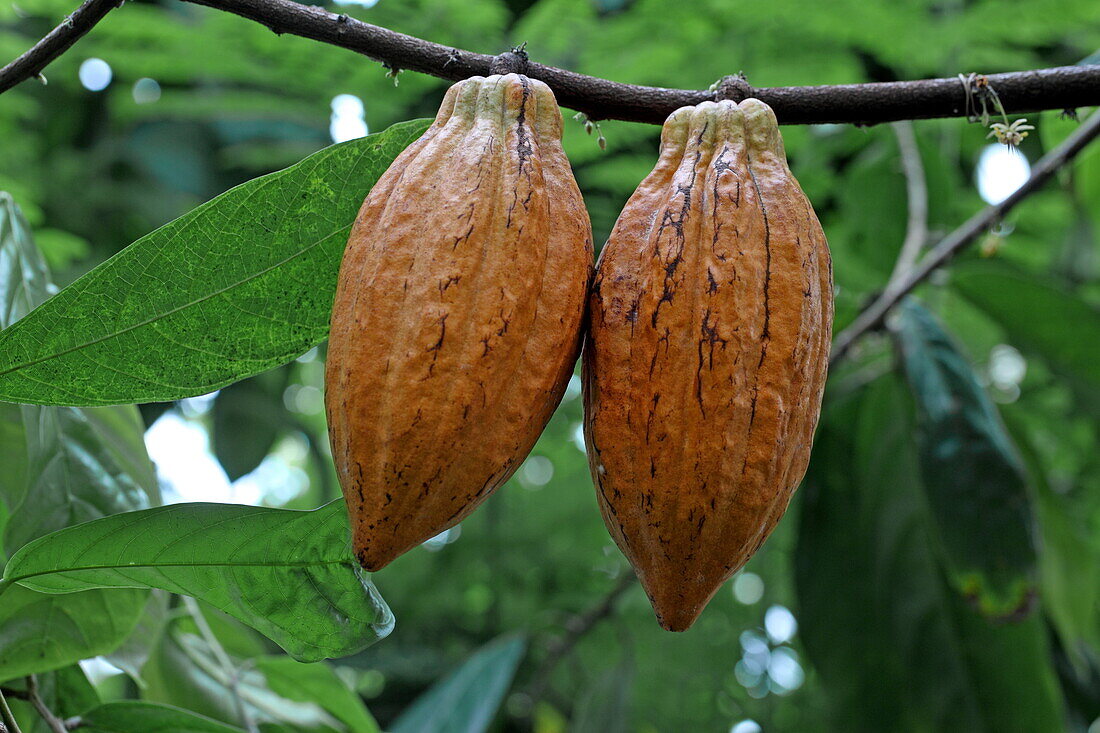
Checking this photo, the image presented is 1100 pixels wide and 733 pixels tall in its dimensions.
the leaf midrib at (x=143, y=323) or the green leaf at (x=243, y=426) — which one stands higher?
the leaf midrib at (x=143, y=323)

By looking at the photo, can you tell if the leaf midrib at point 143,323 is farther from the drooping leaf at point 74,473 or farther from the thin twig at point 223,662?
the thin twig at point 223,662

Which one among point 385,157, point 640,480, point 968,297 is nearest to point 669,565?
point 640,480

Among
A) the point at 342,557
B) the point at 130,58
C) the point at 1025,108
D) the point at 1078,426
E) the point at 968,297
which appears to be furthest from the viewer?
the point at 1078,426

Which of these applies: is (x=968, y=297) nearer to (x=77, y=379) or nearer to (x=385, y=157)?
(x=385, y=157)

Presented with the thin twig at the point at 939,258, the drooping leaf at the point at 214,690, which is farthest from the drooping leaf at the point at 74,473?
the thin twig at the point at 939,258

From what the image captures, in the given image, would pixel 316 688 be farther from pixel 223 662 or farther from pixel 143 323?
pixel 143 323

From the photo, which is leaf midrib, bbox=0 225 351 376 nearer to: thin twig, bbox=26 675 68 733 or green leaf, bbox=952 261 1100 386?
thin twig, bbox=26 675 68 733
